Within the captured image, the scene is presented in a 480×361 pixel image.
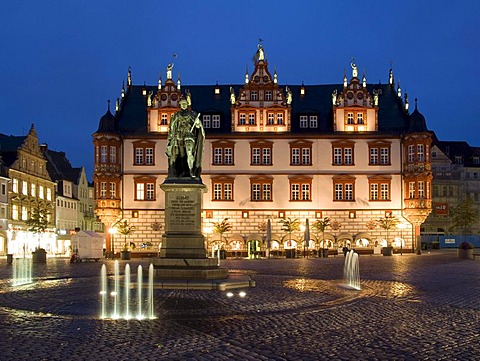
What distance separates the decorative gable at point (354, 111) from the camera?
2156 inches

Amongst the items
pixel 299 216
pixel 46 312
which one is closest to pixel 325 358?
pixel 46 312

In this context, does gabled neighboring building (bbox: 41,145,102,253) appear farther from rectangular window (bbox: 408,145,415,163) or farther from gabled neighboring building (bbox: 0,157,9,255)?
rectangular window (bbox: 408,145,415,163)

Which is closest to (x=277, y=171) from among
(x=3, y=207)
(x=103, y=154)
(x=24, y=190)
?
(x=103, y=154)

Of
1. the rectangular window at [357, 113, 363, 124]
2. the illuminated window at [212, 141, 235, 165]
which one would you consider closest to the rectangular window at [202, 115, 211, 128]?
the illuminated window at [212, 141, 235, 165]

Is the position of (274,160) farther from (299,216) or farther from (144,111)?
(144,111)

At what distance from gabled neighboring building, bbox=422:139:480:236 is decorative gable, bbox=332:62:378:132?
105 ft

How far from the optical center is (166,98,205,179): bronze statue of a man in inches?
802

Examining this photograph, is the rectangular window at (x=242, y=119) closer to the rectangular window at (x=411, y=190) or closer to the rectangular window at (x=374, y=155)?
the rectangular window at (x=374, y=155)

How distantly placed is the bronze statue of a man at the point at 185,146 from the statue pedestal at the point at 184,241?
685mm

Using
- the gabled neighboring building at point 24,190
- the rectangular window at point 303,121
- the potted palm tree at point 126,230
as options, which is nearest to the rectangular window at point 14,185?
the gabled neighboring building at point 24,190

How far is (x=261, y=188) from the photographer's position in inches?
2146

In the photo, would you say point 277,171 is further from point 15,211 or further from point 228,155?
point 15,211

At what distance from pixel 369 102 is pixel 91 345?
47.9 m

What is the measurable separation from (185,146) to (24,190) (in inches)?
1861
